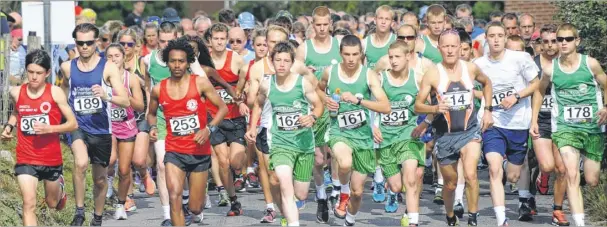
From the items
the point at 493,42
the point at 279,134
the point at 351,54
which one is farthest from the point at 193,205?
the point at 493,42

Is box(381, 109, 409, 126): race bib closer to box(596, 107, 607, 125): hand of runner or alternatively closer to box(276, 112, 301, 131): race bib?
box(276, 112, 301, 131): race bib

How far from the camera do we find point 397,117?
13.2 metres

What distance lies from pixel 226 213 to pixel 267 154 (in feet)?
4.77

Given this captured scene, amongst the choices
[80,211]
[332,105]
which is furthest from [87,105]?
[332,105]

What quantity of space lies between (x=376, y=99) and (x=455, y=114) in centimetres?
74

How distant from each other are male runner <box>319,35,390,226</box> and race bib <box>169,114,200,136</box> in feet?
4.32

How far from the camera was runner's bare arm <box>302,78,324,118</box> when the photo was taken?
12.7 meters

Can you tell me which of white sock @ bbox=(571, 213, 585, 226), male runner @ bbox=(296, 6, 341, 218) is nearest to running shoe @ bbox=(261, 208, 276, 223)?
male runner @ bbox=(296, 6, 341, 218)

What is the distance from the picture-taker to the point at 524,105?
13.8m

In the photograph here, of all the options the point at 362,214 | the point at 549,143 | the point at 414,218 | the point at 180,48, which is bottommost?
the point at 362,214

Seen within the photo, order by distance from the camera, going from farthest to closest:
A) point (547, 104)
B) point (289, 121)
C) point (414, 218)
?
A: point (547, 104), point (414, 218), point (289, 121)

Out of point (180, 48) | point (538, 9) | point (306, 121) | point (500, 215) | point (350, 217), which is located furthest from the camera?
point (538, 9)

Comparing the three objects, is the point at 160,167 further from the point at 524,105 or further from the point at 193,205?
the point at 524,105

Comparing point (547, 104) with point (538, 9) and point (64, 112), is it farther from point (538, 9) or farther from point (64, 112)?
point (538, 9)
